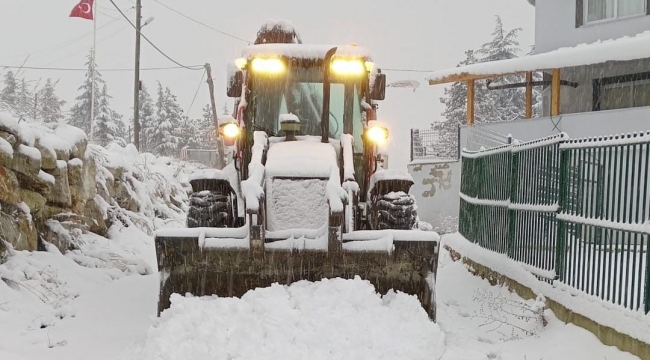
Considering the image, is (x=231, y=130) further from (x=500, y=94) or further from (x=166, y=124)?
(x=166, y=124)

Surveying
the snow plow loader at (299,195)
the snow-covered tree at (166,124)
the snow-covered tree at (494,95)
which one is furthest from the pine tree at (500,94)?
the snow plow loader at (299,195)

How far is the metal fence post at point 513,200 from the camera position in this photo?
7.60 meters

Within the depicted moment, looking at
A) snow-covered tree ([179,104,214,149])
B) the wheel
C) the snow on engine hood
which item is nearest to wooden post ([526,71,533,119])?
the snow on engine hood

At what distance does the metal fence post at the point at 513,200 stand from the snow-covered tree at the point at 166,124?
50.6m

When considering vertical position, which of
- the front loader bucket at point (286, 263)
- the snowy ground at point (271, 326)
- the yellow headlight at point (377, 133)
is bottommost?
the snowy ground at point (271, 326)

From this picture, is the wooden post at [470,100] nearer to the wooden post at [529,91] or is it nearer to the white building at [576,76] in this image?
the white building at [576,76]

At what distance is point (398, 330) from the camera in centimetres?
496

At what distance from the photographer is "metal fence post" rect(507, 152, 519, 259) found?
760 centimetres

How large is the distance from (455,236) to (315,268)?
5964 millimetres

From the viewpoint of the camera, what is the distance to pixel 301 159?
6.00 metres

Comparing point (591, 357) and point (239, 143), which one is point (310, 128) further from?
point (591, 357)

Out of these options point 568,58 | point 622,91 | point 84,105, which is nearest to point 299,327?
point 568,58

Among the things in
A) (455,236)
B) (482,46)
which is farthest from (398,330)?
(482,46)

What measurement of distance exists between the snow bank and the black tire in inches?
61.1
